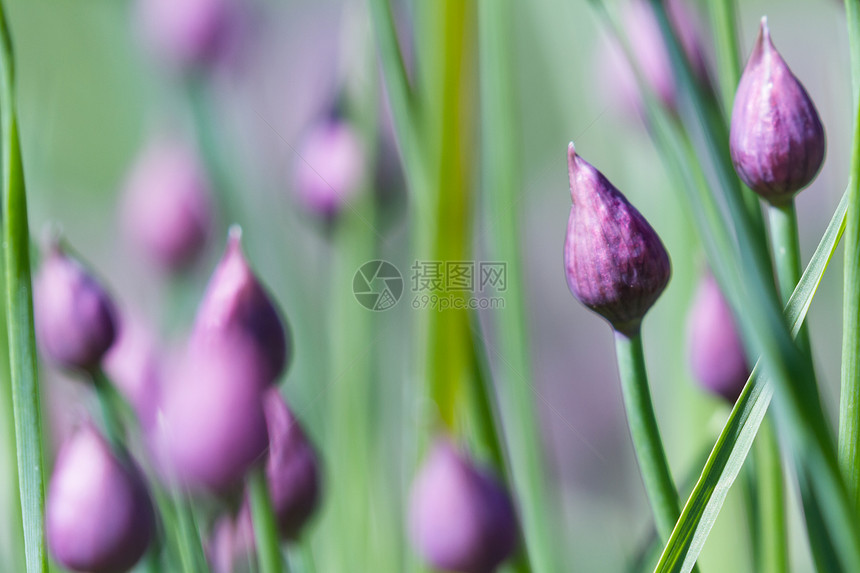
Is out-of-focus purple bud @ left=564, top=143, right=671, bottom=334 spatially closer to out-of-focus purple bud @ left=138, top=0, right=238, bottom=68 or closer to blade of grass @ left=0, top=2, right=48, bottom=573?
blade of grass @ left=0, top=2, right=48, bottom=573

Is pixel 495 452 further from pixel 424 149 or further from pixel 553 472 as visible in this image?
pixel 553 472

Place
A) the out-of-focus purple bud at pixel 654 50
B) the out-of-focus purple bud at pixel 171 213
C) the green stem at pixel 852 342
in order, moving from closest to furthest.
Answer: the green stem at pixel 852 342
the out-of-focus purple bud at pixel 654 50
the out-of-focus purple bud at pixel 171 213

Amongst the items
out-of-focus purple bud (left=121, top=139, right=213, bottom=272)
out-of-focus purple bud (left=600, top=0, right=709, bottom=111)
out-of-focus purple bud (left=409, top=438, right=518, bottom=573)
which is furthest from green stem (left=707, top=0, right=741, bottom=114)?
out-of-focus purple bud (left=121, top=139, right=213, bottom=272)

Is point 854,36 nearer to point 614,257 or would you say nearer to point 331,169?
point 614,257

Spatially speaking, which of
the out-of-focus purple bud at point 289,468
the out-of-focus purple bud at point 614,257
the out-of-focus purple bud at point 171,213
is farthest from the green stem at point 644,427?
the out-of-focus purple bud at point 171,213

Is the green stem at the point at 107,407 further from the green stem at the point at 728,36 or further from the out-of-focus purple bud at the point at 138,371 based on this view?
the green stem at the point at 728,36
